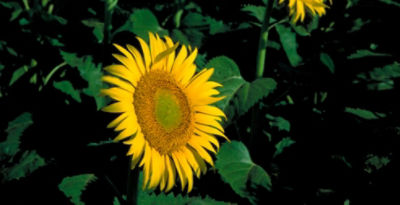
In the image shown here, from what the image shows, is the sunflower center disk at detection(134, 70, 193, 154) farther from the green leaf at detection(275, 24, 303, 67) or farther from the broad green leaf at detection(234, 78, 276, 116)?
the green leaf at detection(275, 24, 303, 67)

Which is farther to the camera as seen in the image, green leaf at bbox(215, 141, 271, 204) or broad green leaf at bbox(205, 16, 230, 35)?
broad green leaf at bbox(205, 16, 230, 35)

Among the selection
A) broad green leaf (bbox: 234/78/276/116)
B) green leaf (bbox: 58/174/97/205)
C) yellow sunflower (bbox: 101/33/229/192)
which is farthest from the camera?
broad green leaf (bbox: 234/78/276/116)

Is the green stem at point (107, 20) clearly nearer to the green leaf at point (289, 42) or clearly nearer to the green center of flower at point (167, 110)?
the green center of flower at point (167, 110)

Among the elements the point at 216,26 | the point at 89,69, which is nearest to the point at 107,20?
the point at 89,69

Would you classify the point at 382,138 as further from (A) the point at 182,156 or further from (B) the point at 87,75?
(B) the point at 87,75

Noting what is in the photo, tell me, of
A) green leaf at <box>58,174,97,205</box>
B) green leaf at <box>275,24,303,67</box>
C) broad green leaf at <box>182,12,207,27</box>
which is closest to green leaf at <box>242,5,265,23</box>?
green leaf at <box>275,24,303,67</box>

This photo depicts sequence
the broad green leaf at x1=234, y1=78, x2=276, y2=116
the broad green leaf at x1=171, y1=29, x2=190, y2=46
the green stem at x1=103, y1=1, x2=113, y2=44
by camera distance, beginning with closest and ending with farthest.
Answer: the broad green leaf at x1=234, y1=78, x2=276, y2=116 → the green stem at x1=103, y1=1, x2=113, y2=44 → the broad green leaf at x1=171, y1=29, x2=190, y2=46

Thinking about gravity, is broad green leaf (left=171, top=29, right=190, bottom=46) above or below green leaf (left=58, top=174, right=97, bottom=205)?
above

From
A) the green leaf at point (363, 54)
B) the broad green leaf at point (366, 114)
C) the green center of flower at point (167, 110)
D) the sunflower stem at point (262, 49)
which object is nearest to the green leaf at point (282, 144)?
the sunflower stem at point (262, 49)

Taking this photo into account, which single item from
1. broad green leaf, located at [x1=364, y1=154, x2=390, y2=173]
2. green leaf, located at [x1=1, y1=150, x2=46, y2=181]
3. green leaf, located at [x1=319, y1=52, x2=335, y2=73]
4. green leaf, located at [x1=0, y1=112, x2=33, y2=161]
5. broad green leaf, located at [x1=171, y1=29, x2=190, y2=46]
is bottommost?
broad green leaf, located at [x1=364, y1=154, x2=390, y2=173]
